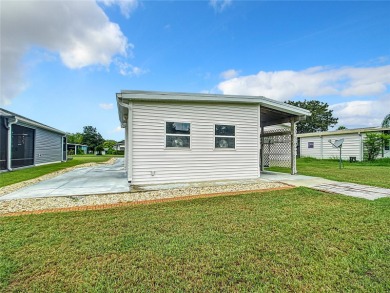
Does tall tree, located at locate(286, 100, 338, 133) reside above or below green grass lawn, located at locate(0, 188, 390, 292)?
above

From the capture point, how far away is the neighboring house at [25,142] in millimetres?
10633

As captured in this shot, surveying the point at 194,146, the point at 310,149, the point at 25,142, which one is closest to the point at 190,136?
the point at 194,146

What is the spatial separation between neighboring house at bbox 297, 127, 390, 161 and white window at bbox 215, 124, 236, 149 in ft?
48.9

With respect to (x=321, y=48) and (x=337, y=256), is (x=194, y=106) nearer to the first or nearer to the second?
(x=337, y=256)

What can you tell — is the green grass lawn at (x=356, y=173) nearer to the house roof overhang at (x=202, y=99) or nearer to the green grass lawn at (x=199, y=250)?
the house roof overhang at (x=202, y=99)

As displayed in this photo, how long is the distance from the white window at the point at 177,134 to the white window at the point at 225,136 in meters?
1.13

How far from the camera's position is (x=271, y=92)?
2325 centimetres

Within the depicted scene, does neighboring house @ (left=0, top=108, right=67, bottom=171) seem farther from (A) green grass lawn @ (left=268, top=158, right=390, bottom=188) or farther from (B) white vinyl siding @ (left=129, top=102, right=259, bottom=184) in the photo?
(A) green grass lawn @ (left=268, top=158, right=390, bottom=188)

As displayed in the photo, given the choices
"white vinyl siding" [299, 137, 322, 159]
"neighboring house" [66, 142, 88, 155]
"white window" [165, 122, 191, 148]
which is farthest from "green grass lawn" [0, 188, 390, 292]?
"neighboring house" [66, 142, 88, 155]

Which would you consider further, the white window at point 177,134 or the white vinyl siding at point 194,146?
the white window at point 177,134

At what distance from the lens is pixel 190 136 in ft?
24.6

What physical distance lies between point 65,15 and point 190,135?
707cm

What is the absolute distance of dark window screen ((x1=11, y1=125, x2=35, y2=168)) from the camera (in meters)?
11.6

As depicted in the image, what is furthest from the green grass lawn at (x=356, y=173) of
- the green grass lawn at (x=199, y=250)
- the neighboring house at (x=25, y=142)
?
the neighboring house at (x=25, y=142)
